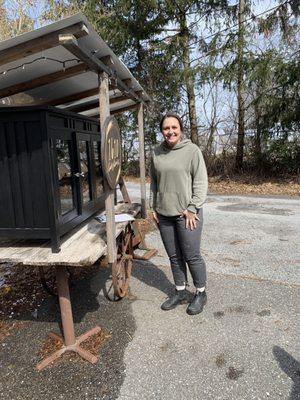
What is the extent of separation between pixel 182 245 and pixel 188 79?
8.90 m

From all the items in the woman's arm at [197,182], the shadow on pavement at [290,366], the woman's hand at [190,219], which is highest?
the woman's arm at [197,182]

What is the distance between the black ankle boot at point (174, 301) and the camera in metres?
3.58

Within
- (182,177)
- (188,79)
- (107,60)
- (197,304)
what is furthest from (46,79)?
(188,79)

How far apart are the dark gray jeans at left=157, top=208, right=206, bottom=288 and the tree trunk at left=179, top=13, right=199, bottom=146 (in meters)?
8.67

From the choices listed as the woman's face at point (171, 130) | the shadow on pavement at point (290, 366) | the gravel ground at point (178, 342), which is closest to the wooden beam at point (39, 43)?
the woman's face at point (171, 130)

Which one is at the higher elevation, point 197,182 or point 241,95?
point 241,95

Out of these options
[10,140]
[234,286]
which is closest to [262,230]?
[234,286]

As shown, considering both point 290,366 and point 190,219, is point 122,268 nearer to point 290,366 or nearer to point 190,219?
point 190,219

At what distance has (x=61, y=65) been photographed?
312 cm

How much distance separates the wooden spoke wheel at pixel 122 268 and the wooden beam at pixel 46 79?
1818 millimetres

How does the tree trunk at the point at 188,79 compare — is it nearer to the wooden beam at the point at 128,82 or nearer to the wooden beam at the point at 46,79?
the wooden beam at the point at 128,82

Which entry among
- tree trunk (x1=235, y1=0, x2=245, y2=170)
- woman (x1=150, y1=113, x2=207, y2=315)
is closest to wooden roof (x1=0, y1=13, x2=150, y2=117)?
woman (x1=150, y1=113, x2=207, y2=315)

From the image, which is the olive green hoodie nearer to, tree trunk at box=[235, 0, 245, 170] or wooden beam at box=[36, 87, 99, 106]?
wooden beam at box=[36, 87, 99, 106]

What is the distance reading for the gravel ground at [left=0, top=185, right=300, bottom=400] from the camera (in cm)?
251
